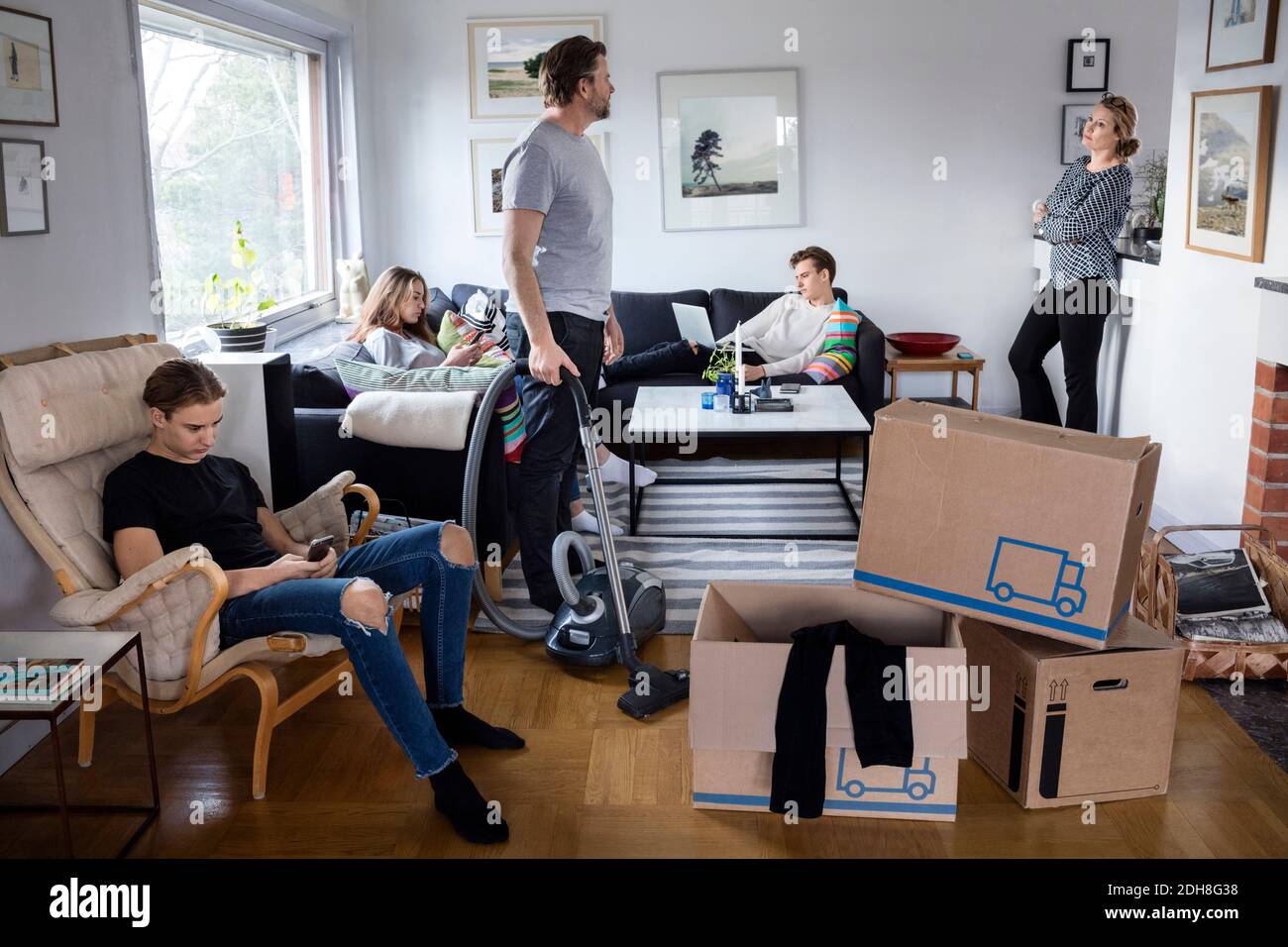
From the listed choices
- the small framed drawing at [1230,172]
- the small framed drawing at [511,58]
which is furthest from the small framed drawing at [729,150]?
the small framed drawing at [1230,172]

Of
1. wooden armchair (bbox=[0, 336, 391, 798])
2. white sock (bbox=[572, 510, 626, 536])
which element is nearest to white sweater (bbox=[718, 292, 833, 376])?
white sock (bbox=[572, 510, 626, 536])

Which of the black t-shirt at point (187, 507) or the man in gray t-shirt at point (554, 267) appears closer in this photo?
the black t-shirt at point (187, 507)

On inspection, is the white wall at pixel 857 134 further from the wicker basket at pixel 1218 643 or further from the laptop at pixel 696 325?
the wicker basket at pixel 1218 643

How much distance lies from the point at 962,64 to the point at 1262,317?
3005 mm

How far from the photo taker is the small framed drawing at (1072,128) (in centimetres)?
603

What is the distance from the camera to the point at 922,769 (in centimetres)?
246

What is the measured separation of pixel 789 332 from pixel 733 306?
0.50m

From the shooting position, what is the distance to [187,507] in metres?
2.70

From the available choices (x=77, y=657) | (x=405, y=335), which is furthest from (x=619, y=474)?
(x=77, y=657)

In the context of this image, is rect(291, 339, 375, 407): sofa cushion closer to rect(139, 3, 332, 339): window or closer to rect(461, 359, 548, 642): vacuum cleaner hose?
rect(139, 3, 332, 339): window

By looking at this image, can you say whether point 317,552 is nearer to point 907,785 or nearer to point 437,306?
point 907,785

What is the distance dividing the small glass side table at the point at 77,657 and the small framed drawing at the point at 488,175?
4115mm
